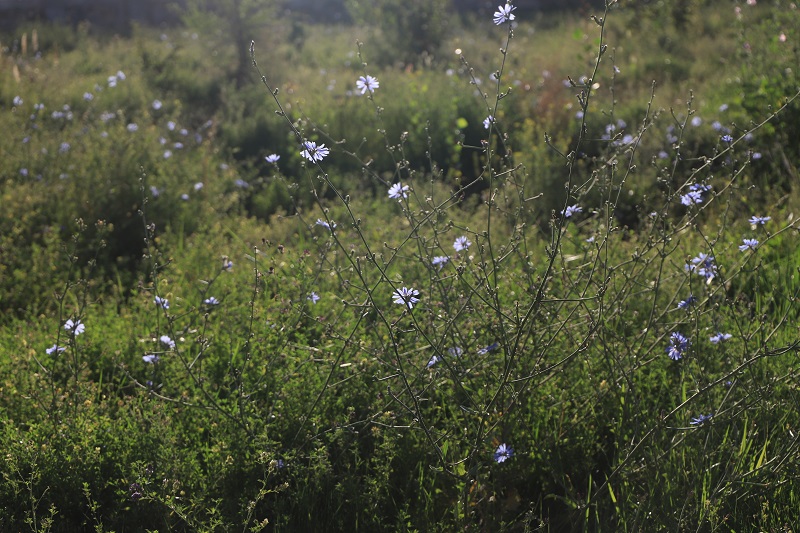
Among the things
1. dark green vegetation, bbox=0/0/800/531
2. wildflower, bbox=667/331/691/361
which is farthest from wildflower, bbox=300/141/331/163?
wildflower, bbox=667/331/691/361

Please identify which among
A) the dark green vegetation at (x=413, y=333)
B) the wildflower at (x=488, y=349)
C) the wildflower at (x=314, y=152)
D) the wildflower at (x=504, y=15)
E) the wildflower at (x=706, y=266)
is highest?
the wildflower at (x=504, y=15)

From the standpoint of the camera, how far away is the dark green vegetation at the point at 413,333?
2330 mm

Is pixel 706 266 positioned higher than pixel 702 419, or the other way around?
pixel 706 266

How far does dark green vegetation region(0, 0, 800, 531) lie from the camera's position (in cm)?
233

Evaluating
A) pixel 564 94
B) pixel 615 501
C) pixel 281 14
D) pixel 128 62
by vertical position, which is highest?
pixel 615 501

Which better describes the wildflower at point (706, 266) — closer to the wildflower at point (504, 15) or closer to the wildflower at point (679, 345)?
the wildflower at point (679, 345)

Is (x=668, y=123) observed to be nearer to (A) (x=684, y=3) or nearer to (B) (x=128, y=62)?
(A) (x=684, y=3)

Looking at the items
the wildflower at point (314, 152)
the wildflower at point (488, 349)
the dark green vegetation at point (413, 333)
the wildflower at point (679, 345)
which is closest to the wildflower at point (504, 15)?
the dark green vegetation at point (413, 333)

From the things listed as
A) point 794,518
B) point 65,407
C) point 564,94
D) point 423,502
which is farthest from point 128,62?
point 794,518

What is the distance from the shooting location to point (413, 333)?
9.10 feet

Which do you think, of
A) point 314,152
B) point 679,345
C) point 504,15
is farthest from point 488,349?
point 504,15

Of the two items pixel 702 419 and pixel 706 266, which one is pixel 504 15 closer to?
pixel 706 266

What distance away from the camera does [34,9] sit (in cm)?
1388

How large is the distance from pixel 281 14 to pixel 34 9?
14.7 feet
